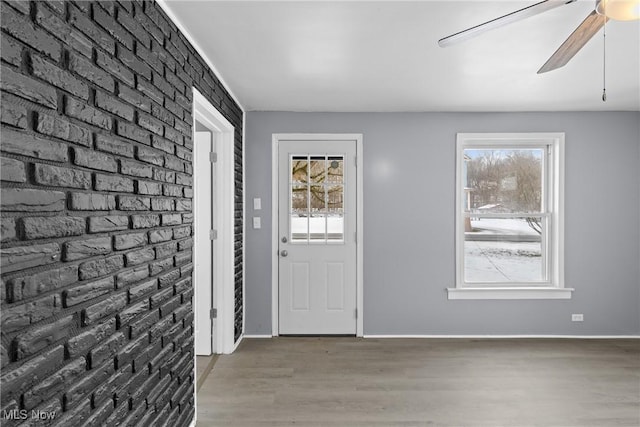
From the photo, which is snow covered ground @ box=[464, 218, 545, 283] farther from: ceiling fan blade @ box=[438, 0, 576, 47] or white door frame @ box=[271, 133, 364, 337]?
ceiling fan blade @ box=[438, 0, 576, 47]

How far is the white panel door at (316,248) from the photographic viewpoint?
4.29 m

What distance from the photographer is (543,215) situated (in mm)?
4320

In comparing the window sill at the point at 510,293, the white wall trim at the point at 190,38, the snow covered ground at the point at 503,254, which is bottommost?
the window sill at the point at 510,293

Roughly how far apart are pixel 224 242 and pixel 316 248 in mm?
994

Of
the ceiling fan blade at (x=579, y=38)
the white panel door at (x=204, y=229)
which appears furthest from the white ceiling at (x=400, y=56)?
the white panel door at (x=204, y=229)

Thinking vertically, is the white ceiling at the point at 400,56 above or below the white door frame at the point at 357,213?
above

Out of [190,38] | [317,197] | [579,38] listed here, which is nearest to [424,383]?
[317,197]

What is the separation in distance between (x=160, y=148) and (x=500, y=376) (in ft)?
9.43

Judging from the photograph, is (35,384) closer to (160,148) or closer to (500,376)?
(160,148)

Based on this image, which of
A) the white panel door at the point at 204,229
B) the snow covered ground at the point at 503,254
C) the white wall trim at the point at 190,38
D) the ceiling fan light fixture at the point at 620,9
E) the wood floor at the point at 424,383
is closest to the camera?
the ceiling fan light fixture at the point at 620,9

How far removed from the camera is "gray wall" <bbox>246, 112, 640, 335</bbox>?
4227 millimetres

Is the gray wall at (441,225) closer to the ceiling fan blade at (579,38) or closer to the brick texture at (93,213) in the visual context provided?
the brick texture at (93,213)

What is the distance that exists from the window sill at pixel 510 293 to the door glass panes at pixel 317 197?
1277 millimetres

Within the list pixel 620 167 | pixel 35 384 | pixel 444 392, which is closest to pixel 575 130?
pixel 620 167
